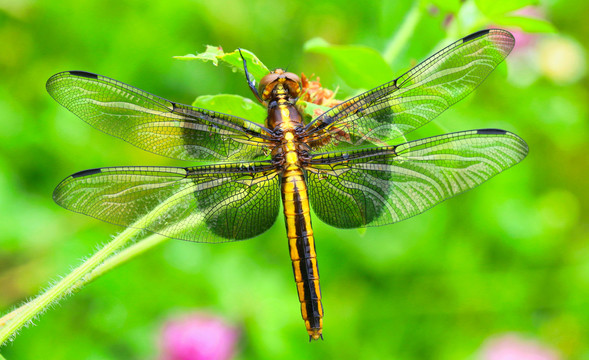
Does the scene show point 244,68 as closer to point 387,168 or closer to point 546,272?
point 387,168

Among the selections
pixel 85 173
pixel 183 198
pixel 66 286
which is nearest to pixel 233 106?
pixel 183 198

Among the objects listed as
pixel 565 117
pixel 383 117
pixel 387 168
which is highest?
pixel 565 117

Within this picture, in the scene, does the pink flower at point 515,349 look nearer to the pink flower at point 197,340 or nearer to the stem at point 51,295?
the pink flower at point 197,340

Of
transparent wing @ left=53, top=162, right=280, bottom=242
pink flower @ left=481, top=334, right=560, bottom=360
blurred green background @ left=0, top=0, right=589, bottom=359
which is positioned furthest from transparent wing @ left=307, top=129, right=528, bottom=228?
pink flower @ left=481, top=334, right=560, bottom=360

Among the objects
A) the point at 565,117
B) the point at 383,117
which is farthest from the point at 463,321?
the point at 383,117

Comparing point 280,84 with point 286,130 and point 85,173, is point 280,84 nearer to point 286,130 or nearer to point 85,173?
point 286,130
